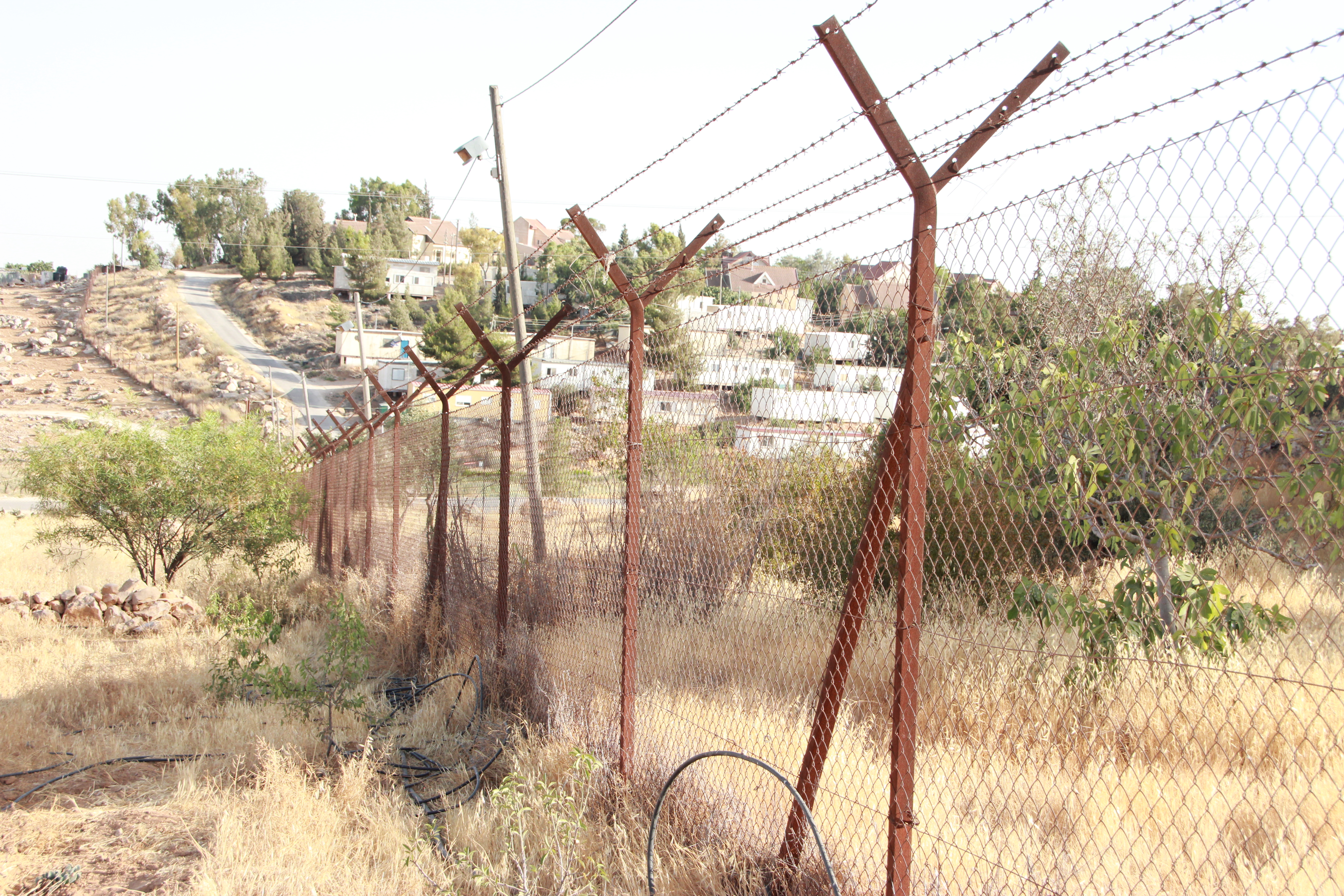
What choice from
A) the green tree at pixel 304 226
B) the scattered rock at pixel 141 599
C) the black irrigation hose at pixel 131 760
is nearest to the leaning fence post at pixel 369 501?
the scattered rock at pixel 141 599

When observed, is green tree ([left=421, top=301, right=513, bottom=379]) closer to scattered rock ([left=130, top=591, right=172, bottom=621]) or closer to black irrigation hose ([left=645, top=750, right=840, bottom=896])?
scattered rock ([left=130, top=591, right=172, bottom=621])

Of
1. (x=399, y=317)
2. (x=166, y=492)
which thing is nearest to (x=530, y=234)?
(x=399, y=317)

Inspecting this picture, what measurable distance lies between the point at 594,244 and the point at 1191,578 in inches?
114

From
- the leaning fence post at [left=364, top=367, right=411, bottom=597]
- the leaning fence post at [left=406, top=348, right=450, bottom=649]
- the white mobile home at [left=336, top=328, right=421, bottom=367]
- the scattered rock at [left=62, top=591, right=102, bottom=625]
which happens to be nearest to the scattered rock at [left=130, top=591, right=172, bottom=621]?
the scattered rock at [left=62, top=591, right=102, bottom=625]

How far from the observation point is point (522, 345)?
994cm

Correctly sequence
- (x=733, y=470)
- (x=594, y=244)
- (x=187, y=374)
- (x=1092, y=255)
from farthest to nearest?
(x=187, y=374), (x=594, y=244), (x=733, y=470), (x=1092, y=255)

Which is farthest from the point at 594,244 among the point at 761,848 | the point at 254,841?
the point at 254,841

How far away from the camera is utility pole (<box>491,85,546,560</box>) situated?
5.66m

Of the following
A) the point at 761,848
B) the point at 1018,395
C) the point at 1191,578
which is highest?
the point at 1018,395

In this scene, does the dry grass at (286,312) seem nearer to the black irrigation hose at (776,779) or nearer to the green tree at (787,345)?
the black irrigation hose at (776,779)

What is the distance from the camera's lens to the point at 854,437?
117 inches

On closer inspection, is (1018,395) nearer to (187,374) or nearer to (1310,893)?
(1310,893)

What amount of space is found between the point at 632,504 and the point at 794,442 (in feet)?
3.62

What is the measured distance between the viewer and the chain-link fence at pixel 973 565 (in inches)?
85.7
